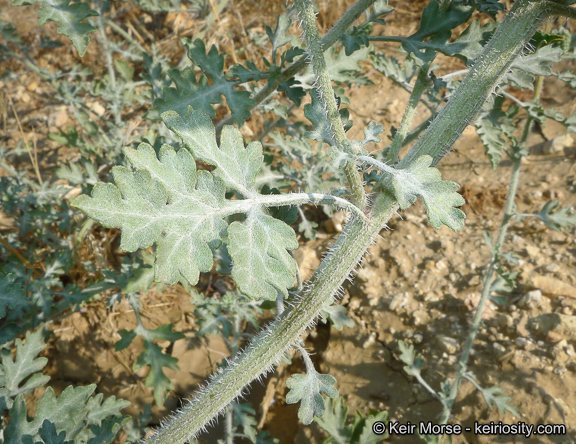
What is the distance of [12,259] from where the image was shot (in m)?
3.40

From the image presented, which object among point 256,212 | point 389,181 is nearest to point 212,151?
point 256,212

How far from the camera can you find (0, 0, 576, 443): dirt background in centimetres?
275

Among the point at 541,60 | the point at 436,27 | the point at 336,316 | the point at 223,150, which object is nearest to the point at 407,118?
the point at 436,27

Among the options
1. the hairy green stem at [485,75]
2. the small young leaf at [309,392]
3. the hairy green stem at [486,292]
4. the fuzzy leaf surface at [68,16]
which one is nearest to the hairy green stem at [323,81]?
the hairy green stem at [485,75]

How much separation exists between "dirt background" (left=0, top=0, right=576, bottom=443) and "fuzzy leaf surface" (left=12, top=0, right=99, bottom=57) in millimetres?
2454

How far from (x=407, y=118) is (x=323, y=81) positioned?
351mm

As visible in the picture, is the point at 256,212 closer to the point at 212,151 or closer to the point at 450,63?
the point at 212,151

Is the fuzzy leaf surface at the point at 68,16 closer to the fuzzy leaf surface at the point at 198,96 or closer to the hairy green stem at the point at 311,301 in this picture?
the fuzzy leaf surface at the point at 198,96

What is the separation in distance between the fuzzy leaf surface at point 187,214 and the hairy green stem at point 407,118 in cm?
53

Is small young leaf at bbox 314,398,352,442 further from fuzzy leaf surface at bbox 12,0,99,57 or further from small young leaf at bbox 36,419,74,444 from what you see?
fuzzy leaf surface at bbox 12,0,99,57

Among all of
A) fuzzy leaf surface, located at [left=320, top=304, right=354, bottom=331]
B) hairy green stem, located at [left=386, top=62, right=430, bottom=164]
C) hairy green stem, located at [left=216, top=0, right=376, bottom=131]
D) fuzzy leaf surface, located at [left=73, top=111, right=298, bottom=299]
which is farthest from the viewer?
fuzzy leaf surface, located at [left=320, top=304, right=354, bottom=331]

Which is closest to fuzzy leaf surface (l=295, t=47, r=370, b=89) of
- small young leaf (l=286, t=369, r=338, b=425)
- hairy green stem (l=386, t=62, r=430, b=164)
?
hairy green stem (l=386, t=62, r=430, b=164)

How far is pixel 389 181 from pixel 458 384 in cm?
175

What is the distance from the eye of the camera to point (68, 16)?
1731 mm
